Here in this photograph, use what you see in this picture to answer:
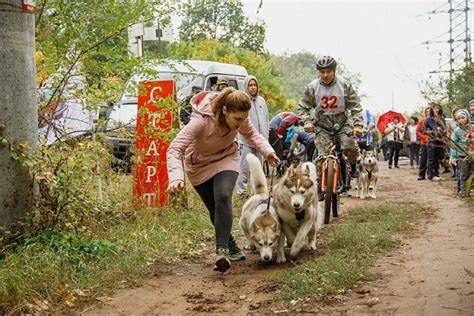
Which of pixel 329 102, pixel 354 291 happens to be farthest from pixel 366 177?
pixel 354 291

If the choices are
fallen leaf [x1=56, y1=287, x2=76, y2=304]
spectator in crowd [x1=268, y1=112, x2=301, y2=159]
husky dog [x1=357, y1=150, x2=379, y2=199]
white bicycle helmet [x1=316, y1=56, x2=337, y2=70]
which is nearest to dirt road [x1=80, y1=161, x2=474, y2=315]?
fallen leaf [x1=56, y1=287, x2=76, y2=304]

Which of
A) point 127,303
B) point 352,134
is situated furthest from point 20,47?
point 352,134

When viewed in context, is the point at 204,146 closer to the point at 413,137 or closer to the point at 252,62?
the point at 413,137

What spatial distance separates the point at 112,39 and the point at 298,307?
12.9 ft

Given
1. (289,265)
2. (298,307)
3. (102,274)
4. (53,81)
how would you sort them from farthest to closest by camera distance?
(53,81) < (289,265) < (102,274) < (298,307)

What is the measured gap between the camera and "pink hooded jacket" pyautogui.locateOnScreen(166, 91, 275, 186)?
5398mm

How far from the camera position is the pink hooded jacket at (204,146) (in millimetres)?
5398

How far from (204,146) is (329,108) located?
2994 millimetres

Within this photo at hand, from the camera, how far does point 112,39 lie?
703 cm

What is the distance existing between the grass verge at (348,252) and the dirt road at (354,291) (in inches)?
5.1

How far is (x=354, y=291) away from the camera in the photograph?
4.69 m

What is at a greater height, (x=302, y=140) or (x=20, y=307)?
(x=302, y=140)

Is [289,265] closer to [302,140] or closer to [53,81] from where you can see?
[53,81]

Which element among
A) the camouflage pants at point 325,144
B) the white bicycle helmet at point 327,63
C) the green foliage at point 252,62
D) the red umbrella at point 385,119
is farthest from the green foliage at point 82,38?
the red umbrella at point 385,119
